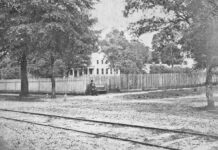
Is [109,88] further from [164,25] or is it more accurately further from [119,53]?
[119,53]

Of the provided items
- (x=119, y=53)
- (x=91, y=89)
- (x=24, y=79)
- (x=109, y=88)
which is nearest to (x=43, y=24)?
(x=24, y=79)

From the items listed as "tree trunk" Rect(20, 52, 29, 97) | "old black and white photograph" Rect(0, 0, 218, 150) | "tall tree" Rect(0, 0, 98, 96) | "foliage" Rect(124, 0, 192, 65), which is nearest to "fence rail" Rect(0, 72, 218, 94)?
"old black and white photograph" Rect(0, 0, 218, 150)

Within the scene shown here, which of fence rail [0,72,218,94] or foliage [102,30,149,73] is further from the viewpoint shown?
foliage [102,30,149,73]

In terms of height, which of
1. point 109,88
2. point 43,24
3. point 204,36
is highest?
point 43,24

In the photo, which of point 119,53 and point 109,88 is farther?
point 119,53

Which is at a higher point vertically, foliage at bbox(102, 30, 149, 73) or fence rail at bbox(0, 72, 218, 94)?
foliage at bbox(102, 30, 149, 73)

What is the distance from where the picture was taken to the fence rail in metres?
35.0

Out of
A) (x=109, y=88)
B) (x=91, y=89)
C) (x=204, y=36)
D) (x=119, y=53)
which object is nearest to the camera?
(x=204, y=36)

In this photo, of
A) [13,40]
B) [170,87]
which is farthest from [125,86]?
[13,40]

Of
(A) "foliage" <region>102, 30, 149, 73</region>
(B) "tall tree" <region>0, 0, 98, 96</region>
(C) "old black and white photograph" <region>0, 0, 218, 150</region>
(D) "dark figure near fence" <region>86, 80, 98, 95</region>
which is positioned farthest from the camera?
(A) "foliage" <region>102, 30, 149, 73</region>

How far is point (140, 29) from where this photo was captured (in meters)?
18.7

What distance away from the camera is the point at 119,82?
122 feet

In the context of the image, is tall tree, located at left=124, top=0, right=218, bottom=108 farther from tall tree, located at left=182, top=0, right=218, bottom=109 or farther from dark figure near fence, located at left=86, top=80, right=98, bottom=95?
dark figure near fence, located at left=86, top=80, right=98, bottom=95

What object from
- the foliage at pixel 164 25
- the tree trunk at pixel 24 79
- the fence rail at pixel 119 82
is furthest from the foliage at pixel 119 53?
the foliage at pixel 164 25
